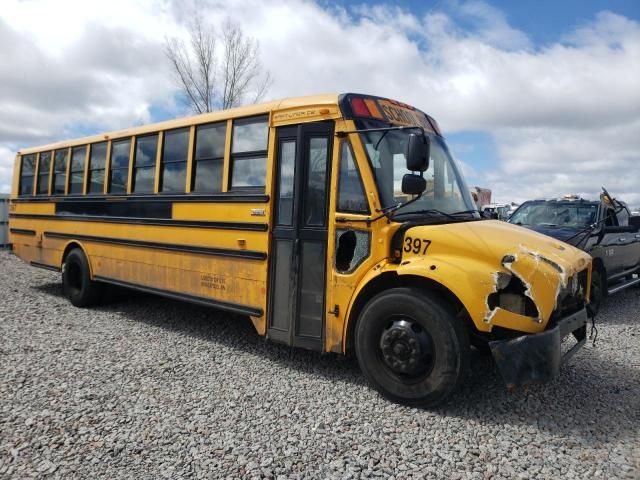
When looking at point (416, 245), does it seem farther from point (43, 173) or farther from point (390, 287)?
point (43, 173)

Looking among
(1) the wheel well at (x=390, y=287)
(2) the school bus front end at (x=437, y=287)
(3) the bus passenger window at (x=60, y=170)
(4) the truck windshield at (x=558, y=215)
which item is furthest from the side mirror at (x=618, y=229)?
(3) the bus passenger window at (x=60, y=170)

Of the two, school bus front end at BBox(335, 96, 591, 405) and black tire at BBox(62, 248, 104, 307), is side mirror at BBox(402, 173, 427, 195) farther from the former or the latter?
black tire at BBox(62, 248, 104, 307)

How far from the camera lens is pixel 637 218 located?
8.60m

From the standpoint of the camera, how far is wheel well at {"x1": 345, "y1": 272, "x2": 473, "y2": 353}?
3.73 meters

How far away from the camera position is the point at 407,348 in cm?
373

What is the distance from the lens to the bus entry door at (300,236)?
430 centimetres

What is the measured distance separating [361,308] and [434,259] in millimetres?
815

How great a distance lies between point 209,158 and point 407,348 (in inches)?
118

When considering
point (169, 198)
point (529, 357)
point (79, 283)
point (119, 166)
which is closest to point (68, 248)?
point (79, 283)

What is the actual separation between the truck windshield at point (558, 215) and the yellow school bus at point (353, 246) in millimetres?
4186

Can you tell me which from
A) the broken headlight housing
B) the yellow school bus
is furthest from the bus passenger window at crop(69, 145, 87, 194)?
the broken headlight housing

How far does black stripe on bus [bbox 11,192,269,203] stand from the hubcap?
1.76 m

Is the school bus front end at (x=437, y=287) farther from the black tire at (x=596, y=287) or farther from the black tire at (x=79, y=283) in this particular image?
the black tire at (x=79, y=283)

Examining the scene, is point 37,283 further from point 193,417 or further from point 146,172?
point 193,417
